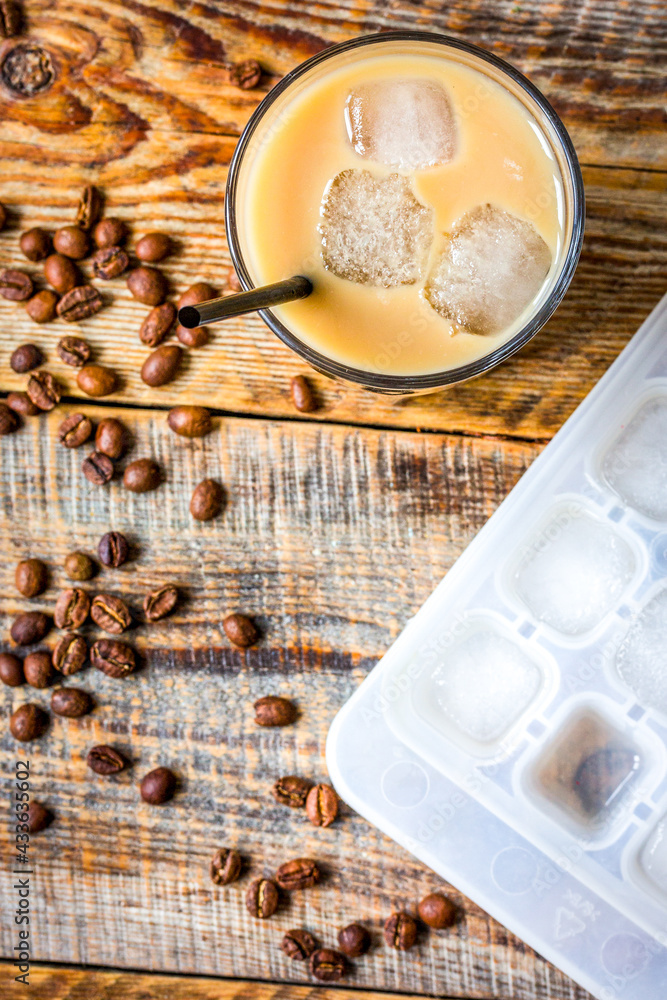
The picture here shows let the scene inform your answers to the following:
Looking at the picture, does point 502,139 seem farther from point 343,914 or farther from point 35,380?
point 343,914

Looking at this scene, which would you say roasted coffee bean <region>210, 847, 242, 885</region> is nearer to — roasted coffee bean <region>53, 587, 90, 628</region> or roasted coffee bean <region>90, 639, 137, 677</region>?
roasted coffee bean <region>90, 639, 137, 677</region>

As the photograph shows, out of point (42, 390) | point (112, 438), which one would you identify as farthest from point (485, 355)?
point (42, 390)

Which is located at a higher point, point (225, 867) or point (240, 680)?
point (240, 680)

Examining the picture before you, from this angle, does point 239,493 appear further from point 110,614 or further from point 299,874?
point 299,874

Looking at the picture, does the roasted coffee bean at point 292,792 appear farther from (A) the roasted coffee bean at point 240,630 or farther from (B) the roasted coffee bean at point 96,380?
(B) the roasted coffee bean at point 96,380

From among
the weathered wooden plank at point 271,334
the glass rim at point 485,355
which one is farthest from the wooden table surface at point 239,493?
the glass rim at point 485,355

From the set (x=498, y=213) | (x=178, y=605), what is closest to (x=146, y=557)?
(x=178, y=605)
